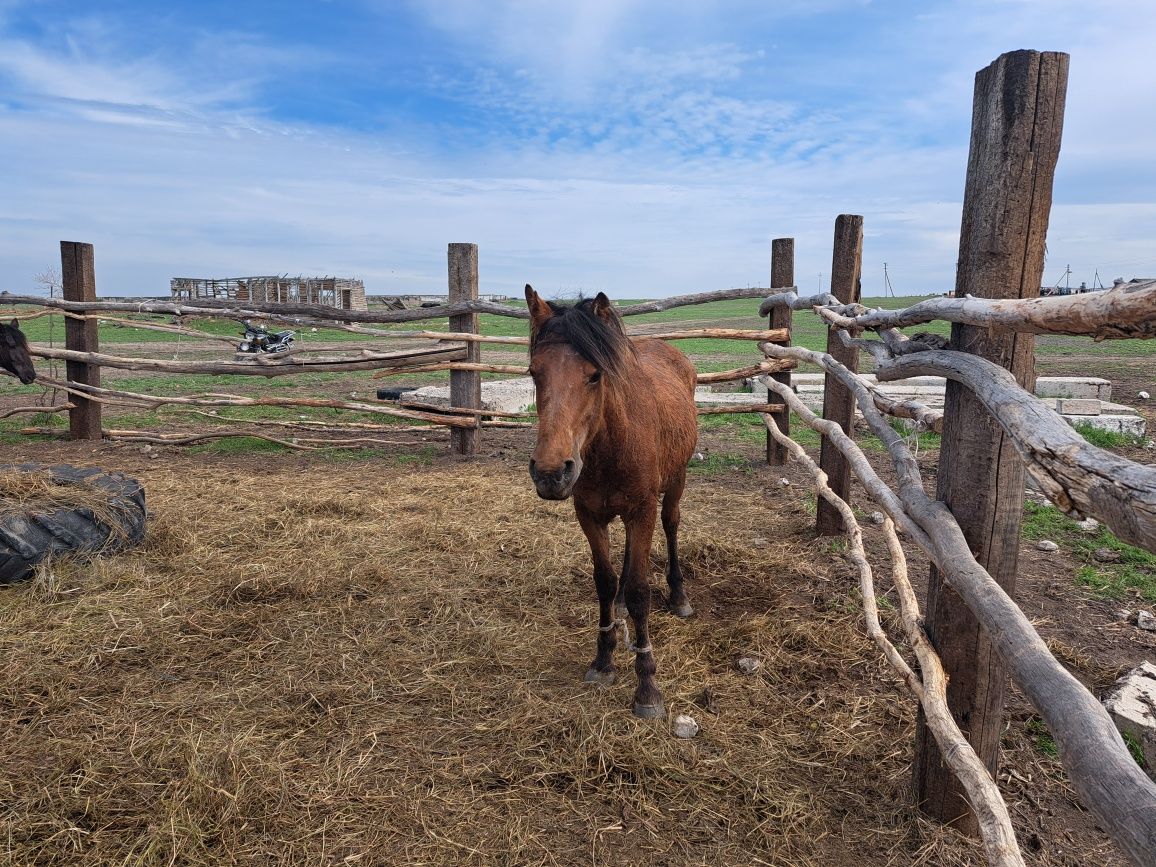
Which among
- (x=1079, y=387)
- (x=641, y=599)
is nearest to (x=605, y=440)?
(x=641, y=599)

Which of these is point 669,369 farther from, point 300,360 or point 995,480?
point 300,360

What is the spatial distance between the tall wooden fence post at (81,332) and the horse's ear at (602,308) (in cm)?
828

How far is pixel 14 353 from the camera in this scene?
26.1 ft

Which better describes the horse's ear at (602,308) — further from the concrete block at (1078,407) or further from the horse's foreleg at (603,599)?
the concrete block at (1078,407)

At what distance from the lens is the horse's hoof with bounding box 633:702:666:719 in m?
3.32

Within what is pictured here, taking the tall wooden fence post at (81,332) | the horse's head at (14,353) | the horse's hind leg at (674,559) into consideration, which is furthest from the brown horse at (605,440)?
the tall wooden fence post at (81,332)

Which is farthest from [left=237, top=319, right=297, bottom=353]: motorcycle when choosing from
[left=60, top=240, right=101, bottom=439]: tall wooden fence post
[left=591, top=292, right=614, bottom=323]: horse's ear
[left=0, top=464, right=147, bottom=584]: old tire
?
[left=591, top=292, right=614, bottom=323]: horse's ear

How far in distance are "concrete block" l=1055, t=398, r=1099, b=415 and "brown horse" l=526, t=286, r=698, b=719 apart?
6.54m

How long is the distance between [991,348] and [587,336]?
4.98ft

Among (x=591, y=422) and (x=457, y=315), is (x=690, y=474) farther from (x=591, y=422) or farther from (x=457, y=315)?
(x=591, y=422)

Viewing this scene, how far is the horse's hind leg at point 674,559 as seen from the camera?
14.9 ft

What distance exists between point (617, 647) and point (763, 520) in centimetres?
276

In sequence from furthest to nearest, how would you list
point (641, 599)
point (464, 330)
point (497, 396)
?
1. point (497, 396)
2. point (464, 330)
3. point (641, 599)

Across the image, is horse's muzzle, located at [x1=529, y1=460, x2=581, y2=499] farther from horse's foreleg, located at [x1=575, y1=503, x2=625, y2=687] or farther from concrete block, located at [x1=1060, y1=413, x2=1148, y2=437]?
concrete block, located at [x1=1060, y1=413, x2=1148, y2=437]
